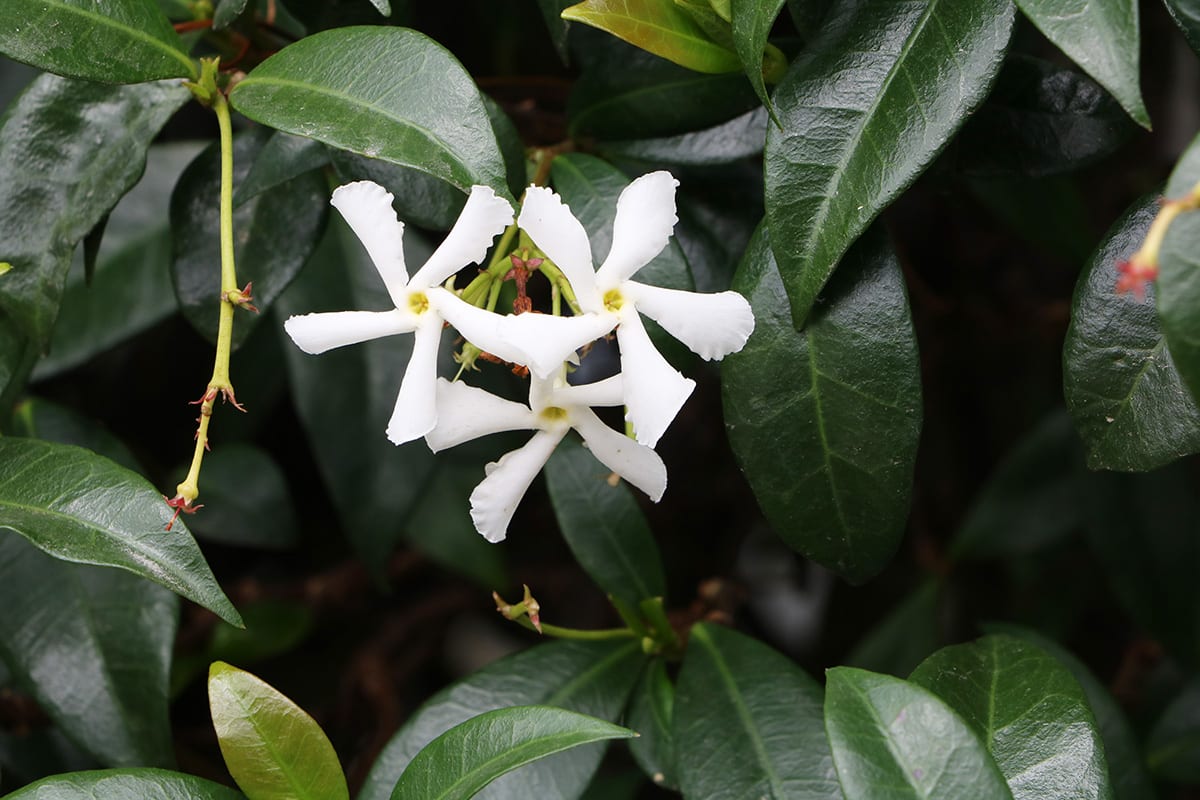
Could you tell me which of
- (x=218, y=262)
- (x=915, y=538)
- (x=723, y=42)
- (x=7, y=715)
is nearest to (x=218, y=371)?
(x=218, y=262)

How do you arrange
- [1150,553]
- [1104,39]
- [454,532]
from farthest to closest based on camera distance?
[454,532] < [1150,553] < [1104,39]

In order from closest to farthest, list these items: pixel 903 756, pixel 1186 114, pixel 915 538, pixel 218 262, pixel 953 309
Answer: pixel 903 756 < pixel 218 262 < pixel 953 309 < pixel 915 538 < pixel 1186 114

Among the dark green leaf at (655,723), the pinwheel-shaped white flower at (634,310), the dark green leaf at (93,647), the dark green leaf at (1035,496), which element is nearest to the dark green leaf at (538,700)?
the dark green leaf at (655,723)

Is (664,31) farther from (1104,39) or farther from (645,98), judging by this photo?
(1104,39)

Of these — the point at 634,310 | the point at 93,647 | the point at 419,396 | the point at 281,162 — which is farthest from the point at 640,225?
the point at 93,647

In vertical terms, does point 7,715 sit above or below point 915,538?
above

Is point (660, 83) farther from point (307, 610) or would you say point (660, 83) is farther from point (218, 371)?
point (307, 610)

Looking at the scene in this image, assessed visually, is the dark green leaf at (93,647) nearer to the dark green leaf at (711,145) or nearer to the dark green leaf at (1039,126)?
the dark green leaf at (711,145)
